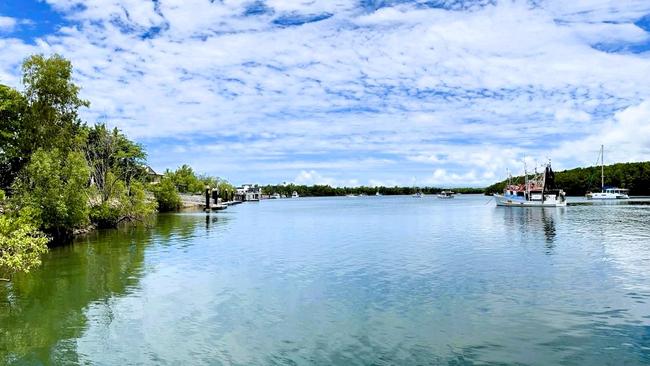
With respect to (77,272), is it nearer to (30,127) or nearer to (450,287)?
(450,287)

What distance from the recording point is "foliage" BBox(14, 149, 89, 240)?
112 feet

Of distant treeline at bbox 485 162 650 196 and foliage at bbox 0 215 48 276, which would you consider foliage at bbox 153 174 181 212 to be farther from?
distant treeline at bbox 485 162 650 196

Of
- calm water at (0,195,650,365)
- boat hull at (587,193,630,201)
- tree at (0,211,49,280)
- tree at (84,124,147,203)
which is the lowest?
calm water at (0,195,650,365)

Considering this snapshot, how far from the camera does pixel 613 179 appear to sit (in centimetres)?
15738

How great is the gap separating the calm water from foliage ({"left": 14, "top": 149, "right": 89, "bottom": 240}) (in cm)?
420

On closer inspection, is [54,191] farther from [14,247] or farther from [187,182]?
[187,182]

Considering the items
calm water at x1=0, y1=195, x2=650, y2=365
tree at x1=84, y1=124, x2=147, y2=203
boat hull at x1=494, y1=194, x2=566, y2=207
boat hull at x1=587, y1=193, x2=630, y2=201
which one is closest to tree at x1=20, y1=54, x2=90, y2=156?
tree at x1=84, y1=124, x2=147, y2=203

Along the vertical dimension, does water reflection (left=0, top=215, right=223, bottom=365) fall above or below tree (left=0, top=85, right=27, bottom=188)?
below

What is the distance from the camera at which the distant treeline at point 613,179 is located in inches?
6073

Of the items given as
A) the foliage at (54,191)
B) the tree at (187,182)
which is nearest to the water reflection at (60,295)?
the foliage at (54,191)

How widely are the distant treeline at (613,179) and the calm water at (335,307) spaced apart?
14436 cm

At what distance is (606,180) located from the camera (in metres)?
158

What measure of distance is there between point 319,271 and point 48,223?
22334mm

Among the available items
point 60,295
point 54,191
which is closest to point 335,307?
point 60,295
